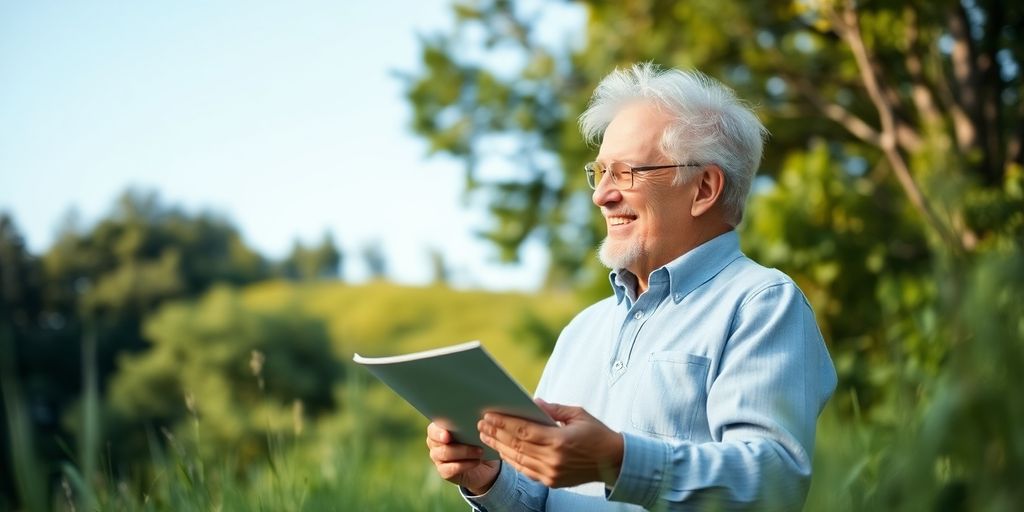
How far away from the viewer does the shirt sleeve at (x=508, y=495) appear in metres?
2.29

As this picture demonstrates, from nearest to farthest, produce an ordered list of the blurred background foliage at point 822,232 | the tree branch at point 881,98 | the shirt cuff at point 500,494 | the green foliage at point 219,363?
the blurred background foliage at point 822,232 → the shirt cuff at point 500,494 → the tree branch at point 881,98 → the green foliage at point 219,363

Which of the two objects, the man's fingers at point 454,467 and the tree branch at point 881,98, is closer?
the man's fingers at point 454,467

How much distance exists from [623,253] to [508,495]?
591mm

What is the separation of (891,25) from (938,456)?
22.5ft

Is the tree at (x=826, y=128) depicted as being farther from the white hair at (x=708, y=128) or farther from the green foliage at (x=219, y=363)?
the green foliage at (x=219, y=363)

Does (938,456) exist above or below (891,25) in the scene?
below

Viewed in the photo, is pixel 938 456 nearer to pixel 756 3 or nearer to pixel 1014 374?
pixel 1014 374

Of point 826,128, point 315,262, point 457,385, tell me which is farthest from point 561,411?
point 315,262

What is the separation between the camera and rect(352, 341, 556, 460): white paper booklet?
1.71 meters

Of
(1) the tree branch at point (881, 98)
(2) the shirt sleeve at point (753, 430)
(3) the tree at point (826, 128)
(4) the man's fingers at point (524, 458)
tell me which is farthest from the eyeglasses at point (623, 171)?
(1) the tree branch at point (881, 98)

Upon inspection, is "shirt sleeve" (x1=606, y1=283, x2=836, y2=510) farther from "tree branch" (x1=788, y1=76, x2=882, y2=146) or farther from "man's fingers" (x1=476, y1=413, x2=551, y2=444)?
"tree branch" (x1=788, y1=76, x2=882, y2=146)

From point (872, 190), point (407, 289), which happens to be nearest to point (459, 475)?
point (872, 190)

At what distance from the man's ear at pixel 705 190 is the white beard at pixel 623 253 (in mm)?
152

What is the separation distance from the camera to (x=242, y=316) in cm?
4081
